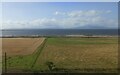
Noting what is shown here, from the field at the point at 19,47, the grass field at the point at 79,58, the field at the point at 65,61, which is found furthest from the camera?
the field at the point at 19,47

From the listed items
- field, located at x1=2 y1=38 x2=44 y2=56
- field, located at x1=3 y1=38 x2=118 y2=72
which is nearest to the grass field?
field, located at x1=3 y1=38 x2=118 y2=72

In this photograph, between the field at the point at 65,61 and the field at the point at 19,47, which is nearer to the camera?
the field at the point at 65,61

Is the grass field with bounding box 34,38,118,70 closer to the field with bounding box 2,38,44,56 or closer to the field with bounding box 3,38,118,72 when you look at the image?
the field with bounding box 3,38,118,72

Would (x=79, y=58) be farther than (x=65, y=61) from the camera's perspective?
Yes

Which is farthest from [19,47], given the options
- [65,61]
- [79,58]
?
[65,61]

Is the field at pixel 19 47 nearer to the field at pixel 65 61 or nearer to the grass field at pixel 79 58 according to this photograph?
the field at pixel 65 61

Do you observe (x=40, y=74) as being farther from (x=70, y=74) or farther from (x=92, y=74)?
(x=92, y=74)

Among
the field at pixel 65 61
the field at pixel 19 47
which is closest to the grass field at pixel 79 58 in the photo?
the field at pixel 65 61

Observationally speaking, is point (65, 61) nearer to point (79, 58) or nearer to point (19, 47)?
point (79, 58)

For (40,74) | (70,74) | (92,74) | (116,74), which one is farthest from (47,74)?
(116,74)

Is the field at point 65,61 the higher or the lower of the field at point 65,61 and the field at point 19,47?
the lower

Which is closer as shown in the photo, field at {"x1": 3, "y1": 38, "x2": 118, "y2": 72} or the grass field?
field at {"x1": 3, "y1": 38, "x2": 118, "y2": 72}
